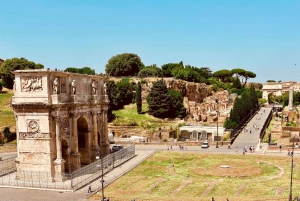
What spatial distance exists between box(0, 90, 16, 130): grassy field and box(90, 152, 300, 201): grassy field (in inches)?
1196

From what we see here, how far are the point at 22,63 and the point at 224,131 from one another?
52.6 m

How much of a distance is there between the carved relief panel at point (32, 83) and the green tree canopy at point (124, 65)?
65424mm

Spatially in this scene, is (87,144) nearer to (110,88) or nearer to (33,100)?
(33,100)

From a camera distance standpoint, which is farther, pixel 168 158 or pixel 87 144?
pixel 168 158

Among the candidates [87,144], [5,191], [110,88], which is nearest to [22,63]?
[110,88]

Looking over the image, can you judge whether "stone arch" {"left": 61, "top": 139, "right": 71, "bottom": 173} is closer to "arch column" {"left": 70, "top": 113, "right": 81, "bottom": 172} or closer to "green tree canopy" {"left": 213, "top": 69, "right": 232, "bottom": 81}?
"arch column" {"left": 70, "top": 113, "right": 81, "bottom": 172}

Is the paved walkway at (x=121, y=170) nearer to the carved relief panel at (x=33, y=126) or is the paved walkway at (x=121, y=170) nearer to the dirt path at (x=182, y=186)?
the dirt path at (x=182, y=186)

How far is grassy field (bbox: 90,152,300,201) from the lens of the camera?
24016 mm

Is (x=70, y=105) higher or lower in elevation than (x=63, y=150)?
higher

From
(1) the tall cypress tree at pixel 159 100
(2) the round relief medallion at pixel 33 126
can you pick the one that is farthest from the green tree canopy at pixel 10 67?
(2) the round relief medallion at pixel 33 126

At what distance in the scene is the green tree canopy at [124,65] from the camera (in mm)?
93625

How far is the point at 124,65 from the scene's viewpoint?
306ft

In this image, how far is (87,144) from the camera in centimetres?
3438

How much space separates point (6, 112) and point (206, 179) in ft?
158
